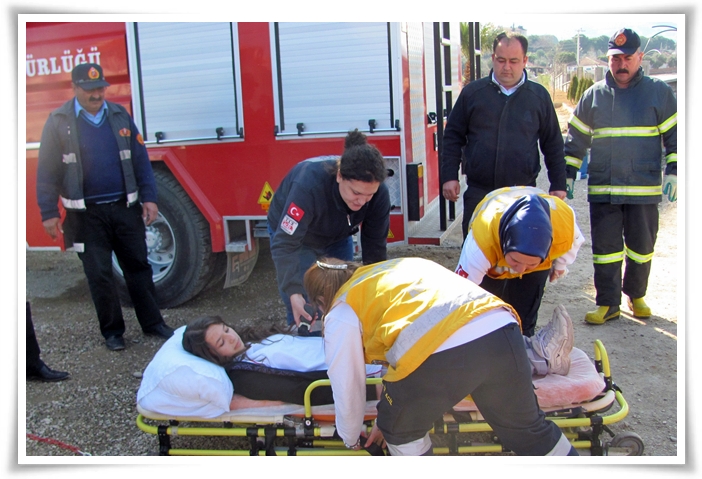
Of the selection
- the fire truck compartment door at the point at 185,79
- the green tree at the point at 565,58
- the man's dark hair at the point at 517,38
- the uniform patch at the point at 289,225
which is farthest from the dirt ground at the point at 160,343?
the green tree at the point at 565,58

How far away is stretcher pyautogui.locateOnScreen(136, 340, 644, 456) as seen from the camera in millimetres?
2836

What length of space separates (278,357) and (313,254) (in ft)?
1.93

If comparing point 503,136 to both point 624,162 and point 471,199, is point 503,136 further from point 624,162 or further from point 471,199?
point 624,162

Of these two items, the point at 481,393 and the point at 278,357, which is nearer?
the point at 481,393

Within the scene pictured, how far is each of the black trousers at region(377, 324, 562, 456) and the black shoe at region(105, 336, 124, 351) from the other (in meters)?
2.60

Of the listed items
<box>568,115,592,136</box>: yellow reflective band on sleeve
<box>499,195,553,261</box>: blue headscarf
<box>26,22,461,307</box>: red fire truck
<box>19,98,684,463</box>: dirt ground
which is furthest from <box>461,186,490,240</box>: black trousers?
<box>499,195,553,261</box>: blue headscarf

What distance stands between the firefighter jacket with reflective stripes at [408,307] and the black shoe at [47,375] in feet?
8.26

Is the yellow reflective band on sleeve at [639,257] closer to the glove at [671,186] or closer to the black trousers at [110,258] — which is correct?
the glove at [671,186]

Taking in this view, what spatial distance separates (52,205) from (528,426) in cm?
327

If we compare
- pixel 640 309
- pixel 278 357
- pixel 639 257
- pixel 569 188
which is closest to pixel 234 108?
pixel 278 357

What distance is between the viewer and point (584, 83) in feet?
58.6

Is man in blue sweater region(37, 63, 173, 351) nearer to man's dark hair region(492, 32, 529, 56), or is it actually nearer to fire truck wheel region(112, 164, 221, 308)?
fire truck wheel region(112, 164, 221, 308)

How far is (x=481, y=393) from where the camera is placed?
241 centimetres

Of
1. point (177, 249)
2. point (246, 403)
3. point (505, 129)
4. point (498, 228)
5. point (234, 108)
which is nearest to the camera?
point (498, 228)
